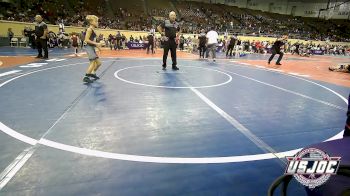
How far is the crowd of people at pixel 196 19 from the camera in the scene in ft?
85.3

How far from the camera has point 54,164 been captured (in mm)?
2881

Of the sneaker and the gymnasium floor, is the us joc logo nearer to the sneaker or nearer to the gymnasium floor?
the gymnasium floor

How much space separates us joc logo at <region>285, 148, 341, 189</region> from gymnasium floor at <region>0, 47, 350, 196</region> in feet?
3.52

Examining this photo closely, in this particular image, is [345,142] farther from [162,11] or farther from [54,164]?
[162,11]

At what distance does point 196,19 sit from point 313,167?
38223 millimetres

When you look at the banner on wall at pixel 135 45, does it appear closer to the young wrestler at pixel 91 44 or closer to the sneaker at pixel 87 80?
the young wrestler at pixel 91 44

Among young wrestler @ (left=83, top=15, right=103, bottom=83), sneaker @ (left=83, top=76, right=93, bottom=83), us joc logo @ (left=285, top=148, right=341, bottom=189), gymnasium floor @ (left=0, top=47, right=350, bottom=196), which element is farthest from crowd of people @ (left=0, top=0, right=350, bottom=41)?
us joc logo @ (left=285, top=148, right=341, bottom=189)

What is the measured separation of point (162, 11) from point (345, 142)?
37185 mm

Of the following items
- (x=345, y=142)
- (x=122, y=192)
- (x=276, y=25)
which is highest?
(x=276, y=25)

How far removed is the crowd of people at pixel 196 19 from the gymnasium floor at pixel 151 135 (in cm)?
1750

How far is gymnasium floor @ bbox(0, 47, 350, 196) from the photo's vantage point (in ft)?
8.70

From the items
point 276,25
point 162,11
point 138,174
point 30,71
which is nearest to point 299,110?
point 138,174

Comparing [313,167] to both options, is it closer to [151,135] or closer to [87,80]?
[151,135]

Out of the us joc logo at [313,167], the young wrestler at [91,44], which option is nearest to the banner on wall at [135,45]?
the young wrestler at [91,44]
